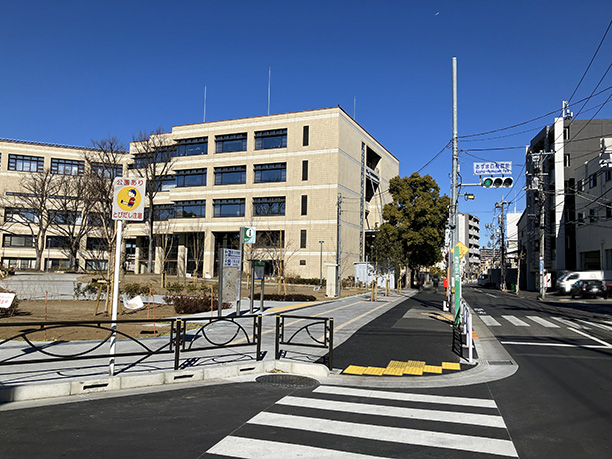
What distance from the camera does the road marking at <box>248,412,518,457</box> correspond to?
4973 millimetres

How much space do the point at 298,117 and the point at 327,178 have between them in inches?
326

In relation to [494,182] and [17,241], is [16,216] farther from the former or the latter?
[494,182]

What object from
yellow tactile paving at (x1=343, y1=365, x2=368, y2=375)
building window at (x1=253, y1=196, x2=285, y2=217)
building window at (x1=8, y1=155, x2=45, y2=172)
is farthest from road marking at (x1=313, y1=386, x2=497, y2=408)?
building window at (x1=8, y1=155, x2=45, y2=172)

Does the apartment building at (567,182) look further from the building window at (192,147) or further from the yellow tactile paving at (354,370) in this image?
the yellow tactile paving at (354,370)

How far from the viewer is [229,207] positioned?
53625 mm

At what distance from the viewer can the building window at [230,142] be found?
5388 cm

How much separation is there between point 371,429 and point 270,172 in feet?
156

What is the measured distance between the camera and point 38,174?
60.6 m

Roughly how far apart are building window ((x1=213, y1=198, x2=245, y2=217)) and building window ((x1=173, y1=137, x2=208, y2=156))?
23.2ft

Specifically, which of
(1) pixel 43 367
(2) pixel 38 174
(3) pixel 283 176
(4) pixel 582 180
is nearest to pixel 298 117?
(3) pixel 283 176

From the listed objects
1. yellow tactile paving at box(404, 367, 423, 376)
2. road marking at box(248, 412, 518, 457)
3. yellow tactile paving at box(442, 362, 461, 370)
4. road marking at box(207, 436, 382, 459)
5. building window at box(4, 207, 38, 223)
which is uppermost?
building window at box(4, 207, 38, 223)

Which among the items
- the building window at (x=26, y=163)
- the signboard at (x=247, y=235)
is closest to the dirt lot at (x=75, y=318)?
the signboard at (x=247, y=235)

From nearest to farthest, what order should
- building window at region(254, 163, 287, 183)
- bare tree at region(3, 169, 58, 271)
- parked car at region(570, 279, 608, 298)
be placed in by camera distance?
parked car at region(570, 279, 608, 298)
building window at region(254, 163, 287, 183)
bare tree at region(3, 169, 58, 271)

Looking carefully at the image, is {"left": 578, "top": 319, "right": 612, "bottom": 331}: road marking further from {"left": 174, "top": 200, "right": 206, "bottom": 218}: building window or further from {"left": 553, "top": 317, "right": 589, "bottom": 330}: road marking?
{"left": 174, "top": 200, "right": 206, "bottom": 218}: building window
